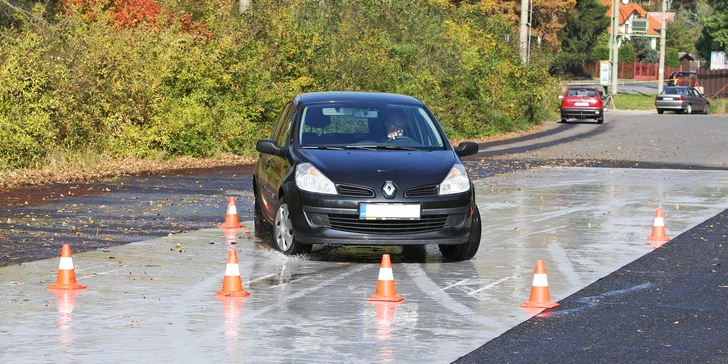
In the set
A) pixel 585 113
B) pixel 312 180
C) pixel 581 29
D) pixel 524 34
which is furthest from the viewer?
pixel 581 29

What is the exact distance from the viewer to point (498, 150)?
33250mm

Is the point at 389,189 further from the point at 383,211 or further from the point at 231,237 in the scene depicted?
the point at 231,237

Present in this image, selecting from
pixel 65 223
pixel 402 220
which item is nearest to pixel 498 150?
pixel 65 223

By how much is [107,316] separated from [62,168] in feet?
42.8

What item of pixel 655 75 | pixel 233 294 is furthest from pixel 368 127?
pixel 655 75

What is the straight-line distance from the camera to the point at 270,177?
13.3 metres

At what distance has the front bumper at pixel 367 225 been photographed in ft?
38.3

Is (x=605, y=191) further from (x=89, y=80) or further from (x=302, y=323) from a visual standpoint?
(x=302, y=323)

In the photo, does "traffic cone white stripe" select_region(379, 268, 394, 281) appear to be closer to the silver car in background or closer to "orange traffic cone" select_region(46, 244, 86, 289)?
"orange traffic cone" select_region(46, 244, 86, 289)

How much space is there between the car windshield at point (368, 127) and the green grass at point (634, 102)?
57.7 m

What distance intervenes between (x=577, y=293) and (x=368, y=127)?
11.5 feet

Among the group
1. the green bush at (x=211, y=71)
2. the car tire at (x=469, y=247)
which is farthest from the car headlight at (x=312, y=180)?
the green bush at (x=211, y=71)

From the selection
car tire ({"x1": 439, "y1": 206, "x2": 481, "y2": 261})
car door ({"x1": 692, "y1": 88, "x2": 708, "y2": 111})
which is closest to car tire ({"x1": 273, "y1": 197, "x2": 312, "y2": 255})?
car tire ({"x1": 439, "y1": 206, "x2": 481, "y2": 261})

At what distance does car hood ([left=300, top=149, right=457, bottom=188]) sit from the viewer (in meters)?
11.8
